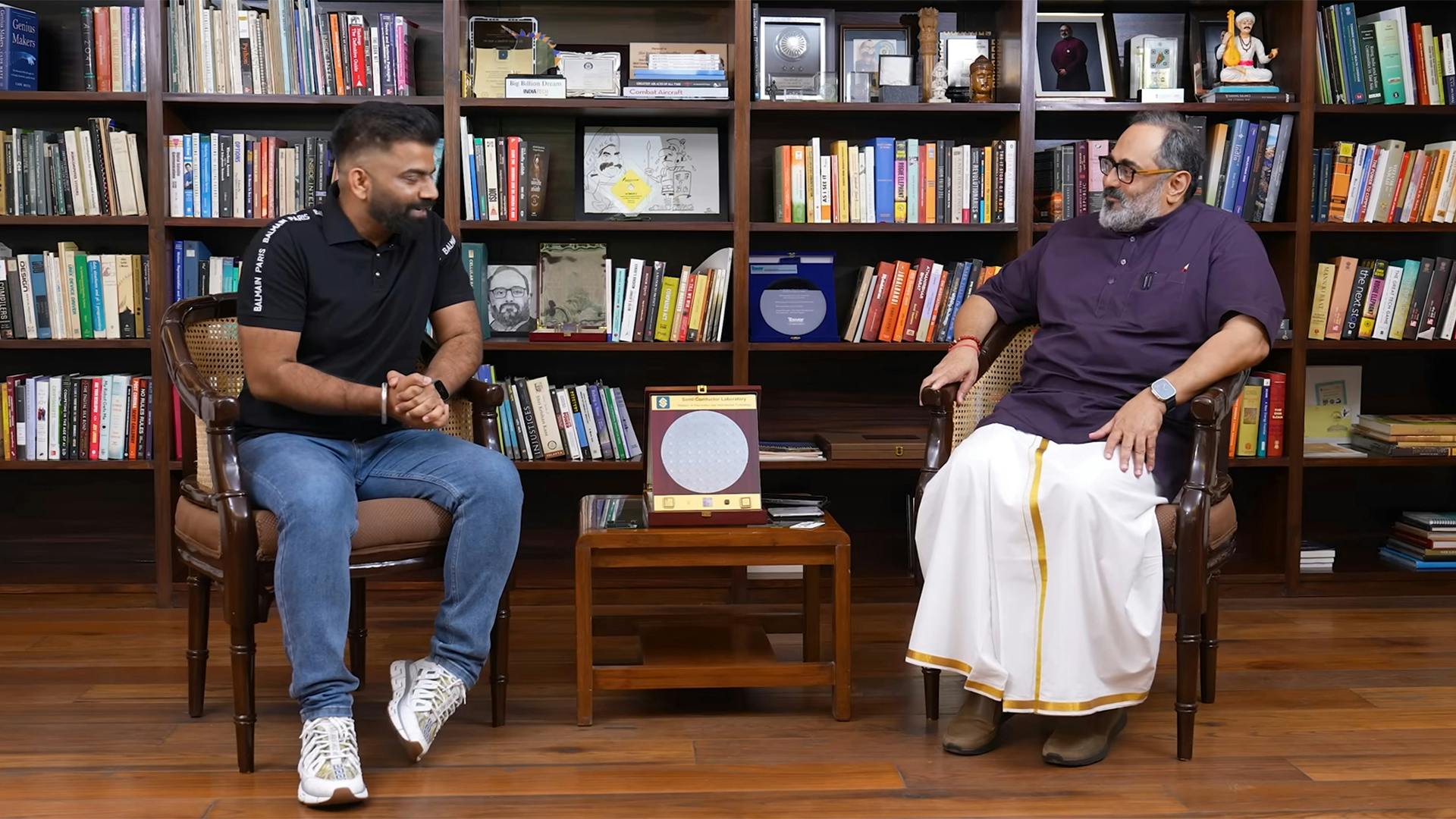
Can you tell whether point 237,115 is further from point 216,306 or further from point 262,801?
point 262,801

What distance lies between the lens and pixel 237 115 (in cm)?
390

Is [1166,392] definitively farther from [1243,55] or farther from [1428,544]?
[1428,544]

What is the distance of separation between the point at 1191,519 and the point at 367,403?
5.21 ft

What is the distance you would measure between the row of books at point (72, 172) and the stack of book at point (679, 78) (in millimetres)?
1375

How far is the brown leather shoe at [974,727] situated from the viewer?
2.60 meters

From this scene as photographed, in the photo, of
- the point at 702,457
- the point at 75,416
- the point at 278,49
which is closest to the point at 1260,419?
the point at 702,457

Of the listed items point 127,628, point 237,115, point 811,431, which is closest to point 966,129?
point 811,431

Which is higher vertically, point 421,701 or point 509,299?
point 509,299

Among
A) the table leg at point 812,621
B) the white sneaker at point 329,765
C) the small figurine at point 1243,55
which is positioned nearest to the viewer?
the white sneaker at point 329,765

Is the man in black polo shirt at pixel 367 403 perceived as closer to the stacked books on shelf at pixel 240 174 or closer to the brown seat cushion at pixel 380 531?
the brown seat cushion at pixel 380 531

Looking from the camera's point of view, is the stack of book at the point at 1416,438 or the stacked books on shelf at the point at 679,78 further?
the stack of book at the point at 1416,438

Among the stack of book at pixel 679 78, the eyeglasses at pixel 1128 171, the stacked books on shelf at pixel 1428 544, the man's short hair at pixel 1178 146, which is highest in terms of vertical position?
the stack of book at pixel 679 78

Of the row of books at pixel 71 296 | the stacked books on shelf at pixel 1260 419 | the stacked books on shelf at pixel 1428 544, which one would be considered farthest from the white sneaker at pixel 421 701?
the stacked books on shelf at pixel 1428 544

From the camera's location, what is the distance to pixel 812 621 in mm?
3023
